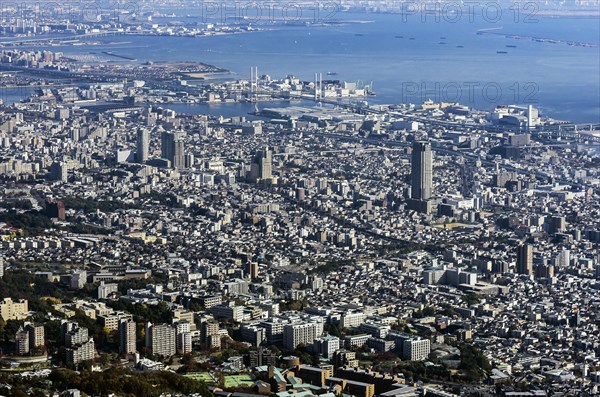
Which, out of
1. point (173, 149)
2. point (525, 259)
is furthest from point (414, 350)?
point (173, 149)

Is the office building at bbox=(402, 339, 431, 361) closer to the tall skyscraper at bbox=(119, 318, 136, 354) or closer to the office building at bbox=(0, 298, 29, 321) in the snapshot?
the tall skyscraper at bbox=(119, 318, 136, 354)

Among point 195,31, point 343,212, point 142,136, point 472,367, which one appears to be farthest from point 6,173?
point 195,31

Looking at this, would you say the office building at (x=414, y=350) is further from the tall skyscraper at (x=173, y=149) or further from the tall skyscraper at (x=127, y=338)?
the tall skyscraper at (x=173, y=149)

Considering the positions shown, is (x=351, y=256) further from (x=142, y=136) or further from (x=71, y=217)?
(x=142, y=136)

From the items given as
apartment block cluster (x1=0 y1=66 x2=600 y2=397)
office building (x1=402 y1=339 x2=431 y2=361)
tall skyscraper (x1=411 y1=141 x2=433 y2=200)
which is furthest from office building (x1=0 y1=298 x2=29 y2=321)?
tall skyscraper (x1=411 y1=141 x2=433 y2=200)

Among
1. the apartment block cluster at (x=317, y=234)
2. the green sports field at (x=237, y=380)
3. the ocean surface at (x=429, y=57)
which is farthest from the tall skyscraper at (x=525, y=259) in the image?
the ocean surface at (x=429, y=57)

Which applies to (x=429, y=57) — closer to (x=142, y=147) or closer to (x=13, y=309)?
(x=142, y=147)
